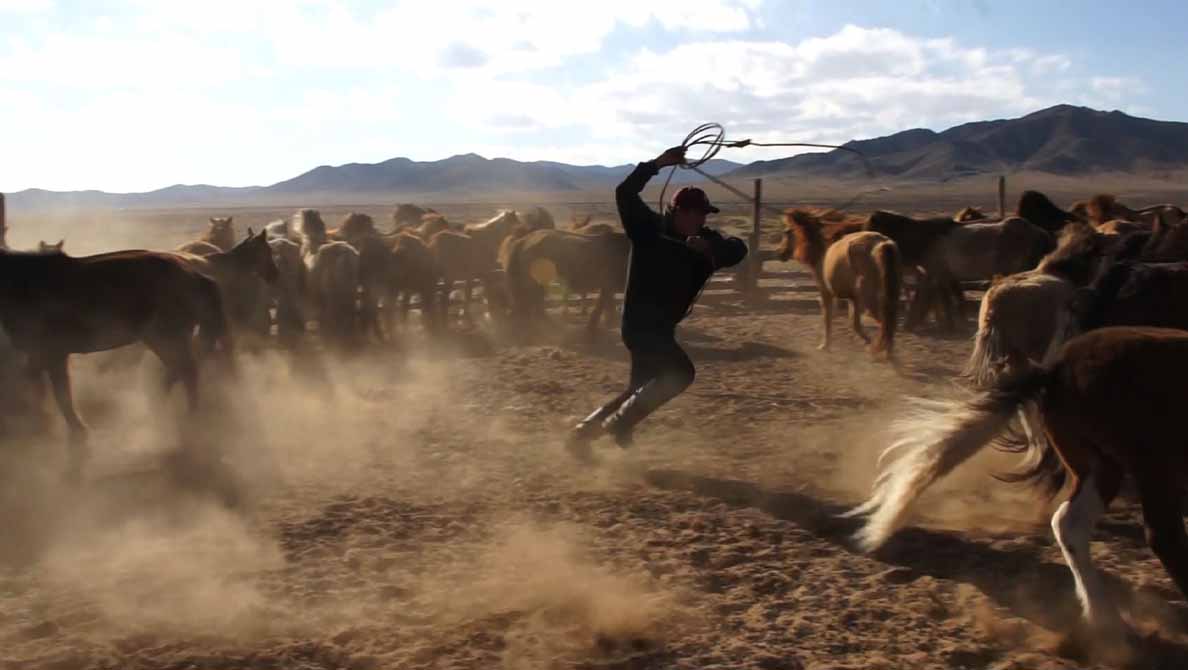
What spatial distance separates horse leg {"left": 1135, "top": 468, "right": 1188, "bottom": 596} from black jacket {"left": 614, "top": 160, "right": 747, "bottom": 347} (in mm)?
3162

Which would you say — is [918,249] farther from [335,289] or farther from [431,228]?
[335,289]

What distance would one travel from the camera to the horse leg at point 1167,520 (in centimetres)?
411

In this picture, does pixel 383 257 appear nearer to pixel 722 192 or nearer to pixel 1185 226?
pixel 1185 226

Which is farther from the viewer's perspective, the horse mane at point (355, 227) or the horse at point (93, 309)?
the horse mane at point (355, 227)

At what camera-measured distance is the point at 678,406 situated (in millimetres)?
9258

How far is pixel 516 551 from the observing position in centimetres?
538

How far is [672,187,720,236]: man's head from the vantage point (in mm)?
6757

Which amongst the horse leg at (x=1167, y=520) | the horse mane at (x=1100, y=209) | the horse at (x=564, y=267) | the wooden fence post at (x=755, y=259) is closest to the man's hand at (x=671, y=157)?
the horse leg at (x=1167, y=520)

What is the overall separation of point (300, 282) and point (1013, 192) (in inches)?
3963

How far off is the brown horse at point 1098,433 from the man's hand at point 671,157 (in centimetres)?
241

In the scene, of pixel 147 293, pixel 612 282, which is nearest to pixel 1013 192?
pixel 612 282

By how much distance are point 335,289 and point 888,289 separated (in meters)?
6.37

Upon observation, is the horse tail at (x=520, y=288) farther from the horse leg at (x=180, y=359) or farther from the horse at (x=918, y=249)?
the horse leg at (x=180, y=359)

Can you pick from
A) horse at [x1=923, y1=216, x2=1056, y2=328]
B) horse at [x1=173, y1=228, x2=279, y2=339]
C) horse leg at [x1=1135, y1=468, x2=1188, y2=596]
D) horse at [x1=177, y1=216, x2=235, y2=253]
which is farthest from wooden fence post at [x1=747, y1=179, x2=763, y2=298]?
horse leg at [x1=1135, y1=468, x2=1188, y2=596]
